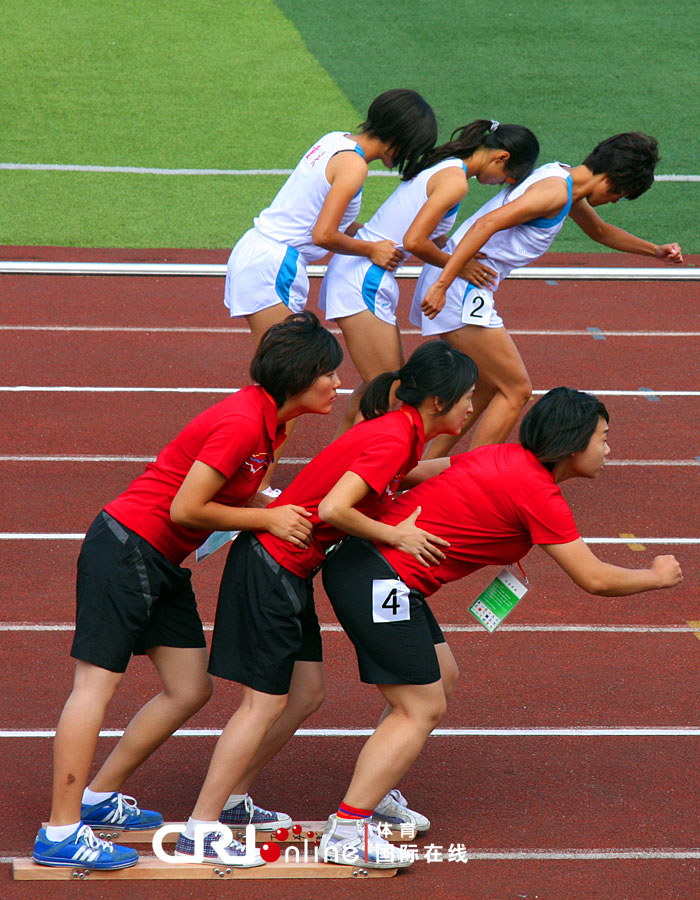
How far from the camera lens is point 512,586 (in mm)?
3623

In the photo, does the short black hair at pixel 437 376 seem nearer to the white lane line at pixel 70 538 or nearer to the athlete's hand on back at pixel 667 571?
the athlete's hand on back at pixel 667 571

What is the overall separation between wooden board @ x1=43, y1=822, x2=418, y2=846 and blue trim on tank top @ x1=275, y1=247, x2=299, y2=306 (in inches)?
108

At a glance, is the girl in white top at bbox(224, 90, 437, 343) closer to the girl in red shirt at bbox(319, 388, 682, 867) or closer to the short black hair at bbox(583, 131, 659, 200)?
the short black hair at bbox(583, 131, 659, 200)

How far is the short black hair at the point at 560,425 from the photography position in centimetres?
349

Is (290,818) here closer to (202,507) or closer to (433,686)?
(433,686)

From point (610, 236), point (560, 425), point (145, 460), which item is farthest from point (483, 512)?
point (145, 460)

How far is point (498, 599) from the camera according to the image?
363cm

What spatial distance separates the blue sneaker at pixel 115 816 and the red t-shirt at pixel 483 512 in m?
1.02

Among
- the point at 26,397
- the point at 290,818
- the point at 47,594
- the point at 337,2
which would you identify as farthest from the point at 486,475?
the point at 337,2

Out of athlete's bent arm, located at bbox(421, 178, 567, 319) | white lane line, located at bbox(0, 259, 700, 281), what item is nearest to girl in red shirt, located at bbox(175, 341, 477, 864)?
athlete's bent arm, located at bbox(421, 178, 567, 319)

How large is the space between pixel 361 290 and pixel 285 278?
351mm

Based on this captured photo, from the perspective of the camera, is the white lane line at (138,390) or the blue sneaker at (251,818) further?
the white lane line at (138,390)

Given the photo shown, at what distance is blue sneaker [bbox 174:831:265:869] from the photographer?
3.44 meters

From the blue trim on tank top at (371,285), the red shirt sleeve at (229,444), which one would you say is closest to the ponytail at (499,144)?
the blue trim on tank top at (371,285)
